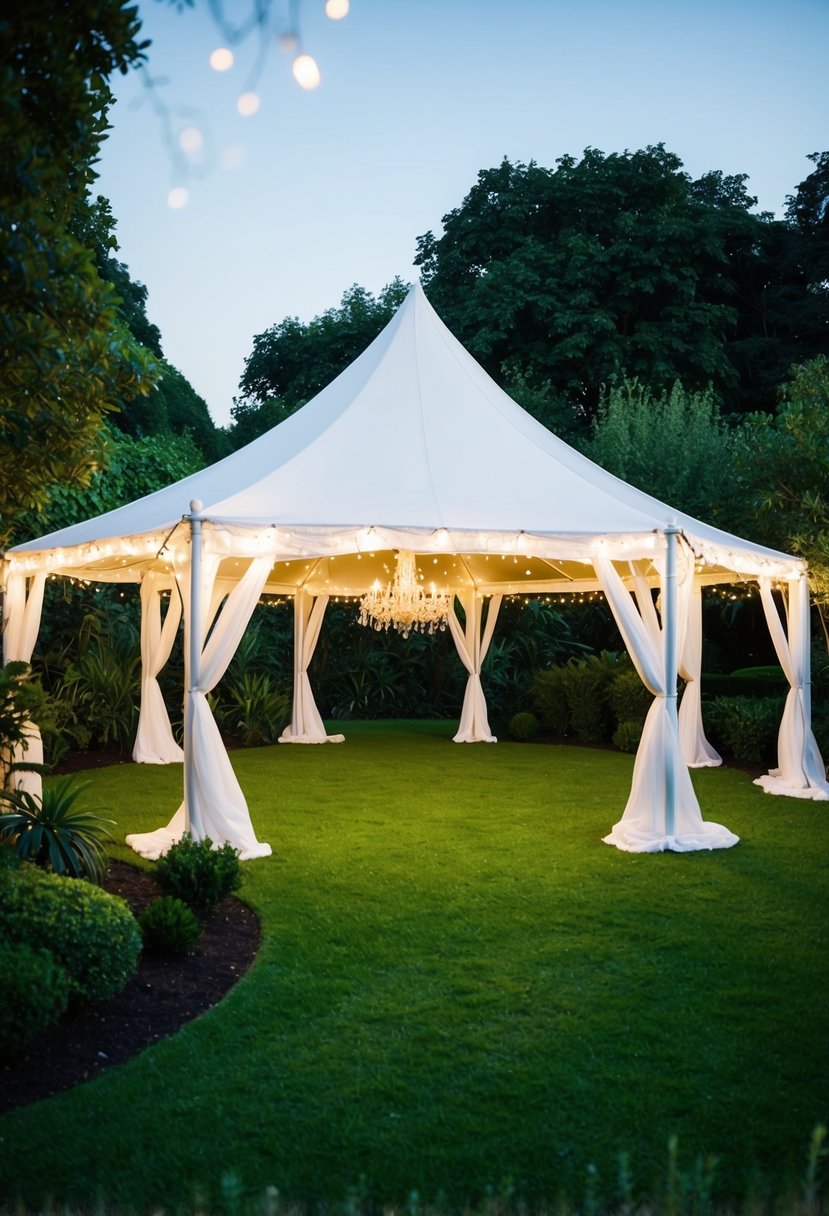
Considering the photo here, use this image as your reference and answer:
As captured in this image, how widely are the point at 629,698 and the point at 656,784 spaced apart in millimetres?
5213

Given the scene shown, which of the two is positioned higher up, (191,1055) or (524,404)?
(524,404)

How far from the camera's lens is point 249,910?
5.36m

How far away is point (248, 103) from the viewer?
2.19 metres

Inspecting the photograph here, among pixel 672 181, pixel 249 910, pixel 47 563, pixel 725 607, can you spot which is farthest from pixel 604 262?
pixel 249 910

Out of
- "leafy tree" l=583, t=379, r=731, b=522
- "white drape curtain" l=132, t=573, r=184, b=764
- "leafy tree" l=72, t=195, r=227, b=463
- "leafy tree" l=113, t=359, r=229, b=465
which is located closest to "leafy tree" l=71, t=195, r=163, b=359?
"leafy tree" l=72, t=195, r=227, b=463

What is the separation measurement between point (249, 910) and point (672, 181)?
59.3 ft

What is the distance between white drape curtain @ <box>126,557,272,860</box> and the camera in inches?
255

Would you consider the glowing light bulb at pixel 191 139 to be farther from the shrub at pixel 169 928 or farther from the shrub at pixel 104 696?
the shrub at pixel 104 696

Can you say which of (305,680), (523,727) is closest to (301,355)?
(305,680)

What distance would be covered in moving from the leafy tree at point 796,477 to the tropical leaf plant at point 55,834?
6670 mm

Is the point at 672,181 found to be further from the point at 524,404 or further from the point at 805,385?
the point at 805,385

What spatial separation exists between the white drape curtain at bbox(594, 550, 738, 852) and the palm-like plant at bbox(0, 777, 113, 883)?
3.48 metres

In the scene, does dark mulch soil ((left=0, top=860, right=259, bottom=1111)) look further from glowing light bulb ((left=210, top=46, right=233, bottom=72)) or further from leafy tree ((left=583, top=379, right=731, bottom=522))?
leafy tree ((left=583, top=379, right=731, bottom=522))

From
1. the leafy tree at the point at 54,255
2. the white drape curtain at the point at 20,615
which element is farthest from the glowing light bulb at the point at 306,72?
the white drape curtain at the point at 20,615
